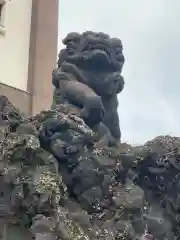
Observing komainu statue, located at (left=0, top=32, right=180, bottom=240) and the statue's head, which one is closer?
komainu statue, located at (left=0, top=32, right=180, bottom=240)

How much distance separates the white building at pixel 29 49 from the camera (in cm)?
2430

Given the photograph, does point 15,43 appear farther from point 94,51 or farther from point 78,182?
point 78,182

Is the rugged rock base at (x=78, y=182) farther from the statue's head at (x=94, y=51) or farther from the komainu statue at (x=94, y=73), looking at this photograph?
the statue's head at (x=94, y=51)

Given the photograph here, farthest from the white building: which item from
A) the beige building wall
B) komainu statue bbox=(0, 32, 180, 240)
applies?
komainu statue bbox=(0, 32, 180, 240)

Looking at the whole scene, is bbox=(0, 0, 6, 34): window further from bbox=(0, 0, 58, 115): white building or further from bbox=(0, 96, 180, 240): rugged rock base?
bbox=(0, 96, 180, 240): rugged rock base

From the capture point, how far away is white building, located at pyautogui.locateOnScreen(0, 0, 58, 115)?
79.7 ft

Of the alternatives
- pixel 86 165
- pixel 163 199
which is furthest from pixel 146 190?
pixel 86 165

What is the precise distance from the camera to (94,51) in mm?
6641

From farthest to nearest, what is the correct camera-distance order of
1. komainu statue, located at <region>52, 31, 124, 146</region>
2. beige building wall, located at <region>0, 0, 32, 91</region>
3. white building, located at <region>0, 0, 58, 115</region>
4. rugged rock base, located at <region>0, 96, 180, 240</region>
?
beige building wall, located at <region>0, 0, 32, 91</region> → white building, located at <region>0, 0, 58, 115</region> → komainu statue, located at <region>52, 31, 124, 146</region> → rugged rock base, located at <region>0, 96, 180, 240</region>

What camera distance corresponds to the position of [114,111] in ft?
22.5

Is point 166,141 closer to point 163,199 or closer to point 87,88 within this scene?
point 163,199

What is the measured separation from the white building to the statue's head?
17087 mm

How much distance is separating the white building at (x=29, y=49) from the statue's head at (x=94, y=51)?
56.1ft

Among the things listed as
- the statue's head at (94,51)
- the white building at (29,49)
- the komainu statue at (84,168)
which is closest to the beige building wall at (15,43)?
the white building at (29,49)
